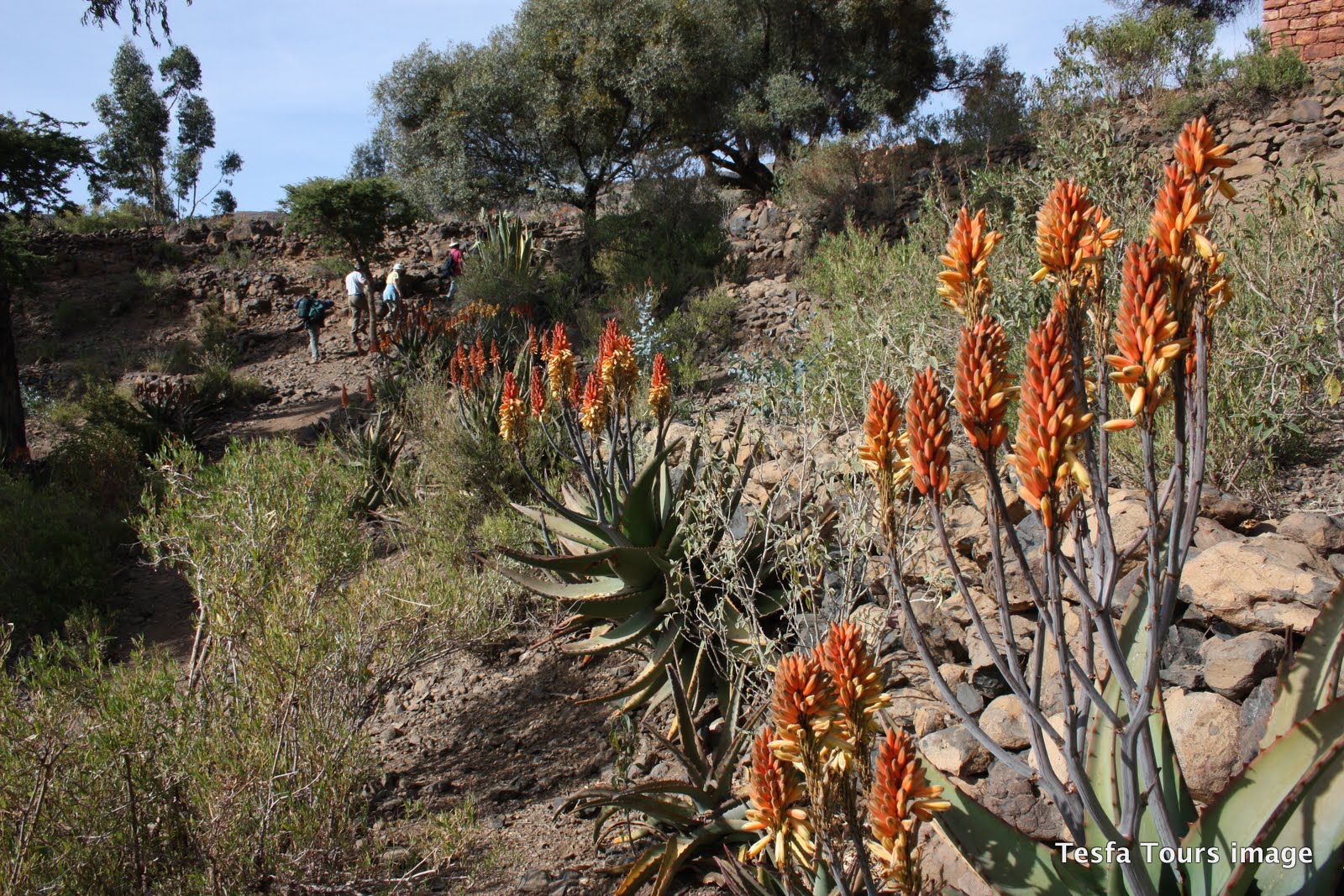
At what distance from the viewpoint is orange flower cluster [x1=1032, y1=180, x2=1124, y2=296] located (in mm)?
1390

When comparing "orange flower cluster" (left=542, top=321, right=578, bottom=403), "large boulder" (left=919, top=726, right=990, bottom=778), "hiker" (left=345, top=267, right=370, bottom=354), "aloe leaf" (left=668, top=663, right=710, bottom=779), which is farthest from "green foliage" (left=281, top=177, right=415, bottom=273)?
"large boulder" (left=919, top=726, right=990, bottom=778)

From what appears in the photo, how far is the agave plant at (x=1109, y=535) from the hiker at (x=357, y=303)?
14.2m

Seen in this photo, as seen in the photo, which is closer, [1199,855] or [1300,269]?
[1199,855]

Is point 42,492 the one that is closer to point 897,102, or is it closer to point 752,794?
point 752,794

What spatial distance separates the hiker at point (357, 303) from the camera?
14.2 m

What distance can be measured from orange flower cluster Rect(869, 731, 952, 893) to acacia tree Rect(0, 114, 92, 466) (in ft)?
37.8

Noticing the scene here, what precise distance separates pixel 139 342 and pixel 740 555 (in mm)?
16887

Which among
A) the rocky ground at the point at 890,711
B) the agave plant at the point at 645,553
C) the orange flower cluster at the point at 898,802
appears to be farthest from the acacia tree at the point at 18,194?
the orange flower cluster at the point at 898,802

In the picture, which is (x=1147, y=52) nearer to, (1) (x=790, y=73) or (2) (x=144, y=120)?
(1) (x=790, y=73)

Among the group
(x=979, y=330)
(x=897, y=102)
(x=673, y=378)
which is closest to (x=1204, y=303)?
(x=979, y=330)

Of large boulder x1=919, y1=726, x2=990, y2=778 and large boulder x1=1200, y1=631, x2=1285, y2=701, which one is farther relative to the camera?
large boulder x1=919, y1=726, x2=990, y2=778

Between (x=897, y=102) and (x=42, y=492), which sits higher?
(x=897, y=102)

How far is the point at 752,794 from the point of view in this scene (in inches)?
51.1

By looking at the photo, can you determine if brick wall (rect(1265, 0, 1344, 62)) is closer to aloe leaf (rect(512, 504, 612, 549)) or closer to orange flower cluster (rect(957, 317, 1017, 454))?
aloe leaf (rect(512, 504, 612, 549))
